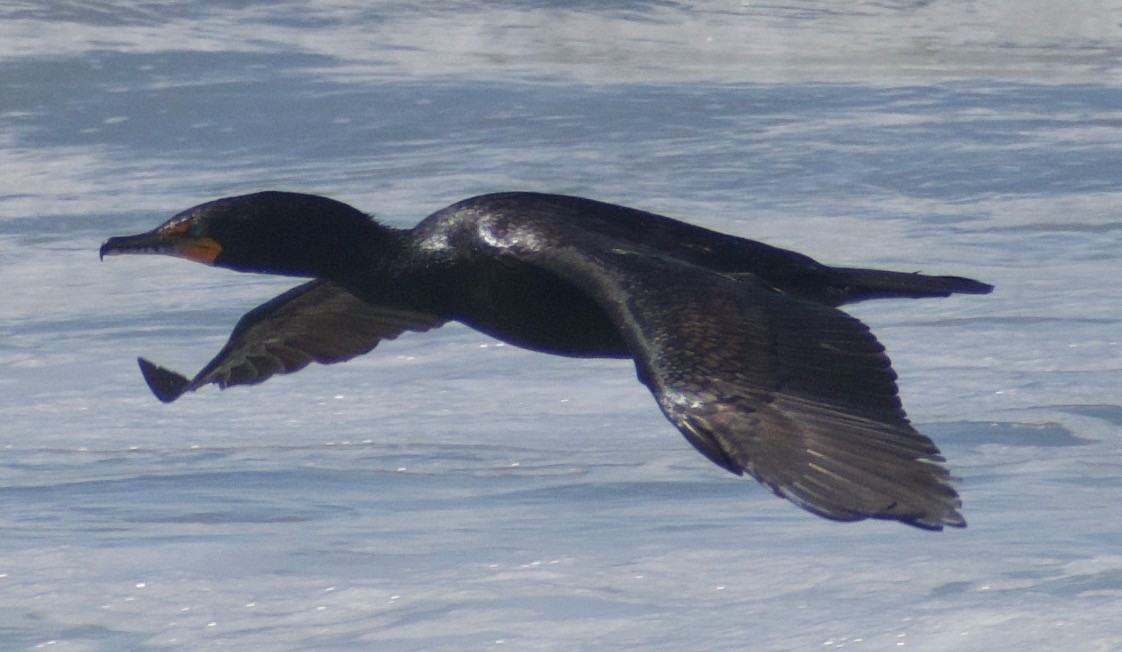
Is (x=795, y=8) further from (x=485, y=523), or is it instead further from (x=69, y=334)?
(x=485, y=523)

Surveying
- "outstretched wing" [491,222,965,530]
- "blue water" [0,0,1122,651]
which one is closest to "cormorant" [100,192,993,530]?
"outstretched wing" [491,222,965,530]

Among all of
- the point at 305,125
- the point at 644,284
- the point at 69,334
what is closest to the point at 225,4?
the point at 305,125

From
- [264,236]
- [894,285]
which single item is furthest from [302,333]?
[894,285]

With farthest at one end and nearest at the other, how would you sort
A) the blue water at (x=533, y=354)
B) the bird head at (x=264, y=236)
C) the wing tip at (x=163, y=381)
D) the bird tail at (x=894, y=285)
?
the wing tip at (x=163, y=381)
the bird head at (x=264, y=236)
the bird tail at (x=894, y=285)
the blue water at (x=533, y=354)

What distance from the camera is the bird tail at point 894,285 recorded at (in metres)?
3.30

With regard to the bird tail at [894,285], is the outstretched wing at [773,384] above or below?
below

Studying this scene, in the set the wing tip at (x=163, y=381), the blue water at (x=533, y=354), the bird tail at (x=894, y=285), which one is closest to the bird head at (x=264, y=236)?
the wing tip at (x=163, y=381)

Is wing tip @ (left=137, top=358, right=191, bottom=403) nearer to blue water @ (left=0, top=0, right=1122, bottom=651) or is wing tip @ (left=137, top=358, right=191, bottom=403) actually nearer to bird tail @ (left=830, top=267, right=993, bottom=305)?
blue water @ (left=0, top=0, right=1122, bottom=651)

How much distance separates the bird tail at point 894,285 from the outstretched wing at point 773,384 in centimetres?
27

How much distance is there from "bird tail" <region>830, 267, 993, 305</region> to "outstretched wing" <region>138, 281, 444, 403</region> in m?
0.84

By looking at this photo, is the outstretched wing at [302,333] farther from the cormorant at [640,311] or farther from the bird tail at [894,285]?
the bird tail at [894,285]

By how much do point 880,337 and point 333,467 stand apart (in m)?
1.57

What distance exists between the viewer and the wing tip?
11.9 feet

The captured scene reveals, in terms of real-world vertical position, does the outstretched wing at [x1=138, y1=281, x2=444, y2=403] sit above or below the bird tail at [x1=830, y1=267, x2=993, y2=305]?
below
